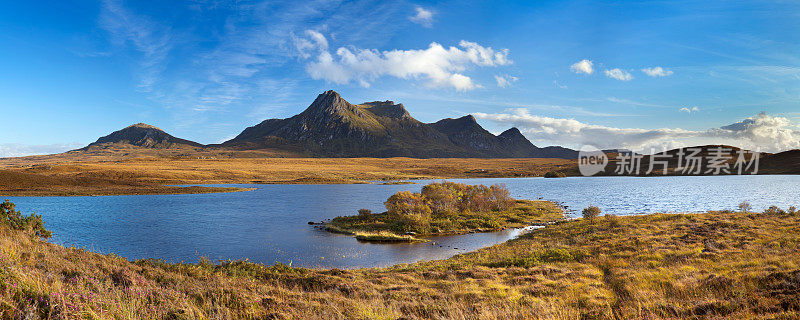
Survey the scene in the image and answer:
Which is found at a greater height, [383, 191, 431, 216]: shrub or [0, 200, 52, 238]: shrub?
[0, 200, 52, 238]: shrub

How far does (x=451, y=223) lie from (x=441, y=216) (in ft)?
14.5

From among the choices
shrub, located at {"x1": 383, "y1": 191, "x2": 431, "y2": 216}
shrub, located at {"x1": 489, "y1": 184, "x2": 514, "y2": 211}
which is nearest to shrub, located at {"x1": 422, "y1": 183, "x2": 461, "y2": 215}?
shrub, located at {"x1": 383, "y1": 191, "x2": 431, "y2": 216}

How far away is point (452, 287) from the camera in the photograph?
14953 mm

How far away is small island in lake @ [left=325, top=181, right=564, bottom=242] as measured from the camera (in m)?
41.2

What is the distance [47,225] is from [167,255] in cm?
2634

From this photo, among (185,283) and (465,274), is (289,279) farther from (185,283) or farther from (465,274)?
(465,274)

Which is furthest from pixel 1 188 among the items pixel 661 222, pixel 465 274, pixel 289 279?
pixel 661 222

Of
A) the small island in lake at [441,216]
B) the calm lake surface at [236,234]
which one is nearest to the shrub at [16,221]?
the calm lake surface at [236,234]

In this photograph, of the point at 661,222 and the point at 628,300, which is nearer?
the point at 628,300

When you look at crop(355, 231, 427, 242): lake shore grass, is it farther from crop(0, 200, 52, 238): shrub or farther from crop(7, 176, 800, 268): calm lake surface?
crop(0, 200, 52, 238): shrub

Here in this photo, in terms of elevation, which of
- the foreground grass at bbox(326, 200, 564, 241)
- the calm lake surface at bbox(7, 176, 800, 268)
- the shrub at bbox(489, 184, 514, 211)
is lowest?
the calm lake surface at bbox(7, 176, 800, 268)

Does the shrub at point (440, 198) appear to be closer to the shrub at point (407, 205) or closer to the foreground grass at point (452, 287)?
the shrub at point (407, 205)

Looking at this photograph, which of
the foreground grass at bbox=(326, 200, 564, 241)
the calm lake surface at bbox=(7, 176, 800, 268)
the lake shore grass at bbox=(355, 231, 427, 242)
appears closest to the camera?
the calm lake surface at bbox=(7, 176, 800, 268)

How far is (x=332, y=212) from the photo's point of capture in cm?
5772
